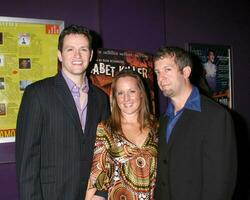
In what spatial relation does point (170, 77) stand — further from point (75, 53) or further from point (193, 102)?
point (75, 53)

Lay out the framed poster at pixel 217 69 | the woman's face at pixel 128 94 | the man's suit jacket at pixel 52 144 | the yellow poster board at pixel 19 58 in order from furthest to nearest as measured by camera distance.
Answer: the framed poster at pixel 217 69
the yellow poster board at pixel 19 58
the woman's face at pixel 128 94
the man's suit jacket at pixel 52 144

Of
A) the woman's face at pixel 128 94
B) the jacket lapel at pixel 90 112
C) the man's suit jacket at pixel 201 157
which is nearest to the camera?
the man's suit jacket at pixel 201 157

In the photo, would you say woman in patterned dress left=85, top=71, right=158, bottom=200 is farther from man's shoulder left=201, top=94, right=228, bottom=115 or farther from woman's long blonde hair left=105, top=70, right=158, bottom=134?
man's shoulder left=201, top=94, right=228, bottom=115

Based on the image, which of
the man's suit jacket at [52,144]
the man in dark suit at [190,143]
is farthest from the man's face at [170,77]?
the man's suit jacket at [52,144]

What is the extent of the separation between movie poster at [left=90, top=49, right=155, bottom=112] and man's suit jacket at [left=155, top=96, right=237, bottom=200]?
0.98 meters

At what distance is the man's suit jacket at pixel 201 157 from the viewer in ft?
5.82

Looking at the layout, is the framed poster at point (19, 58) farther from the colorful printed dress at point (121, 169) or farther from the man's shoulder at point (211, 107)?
the man's shoulder at point (211, 107)

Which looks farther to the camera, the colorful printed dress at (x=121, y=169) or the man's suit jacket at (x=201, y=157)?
the colorful printed dress at (x=121, y=169)

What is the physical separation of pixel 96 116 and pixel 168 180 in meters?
0.66

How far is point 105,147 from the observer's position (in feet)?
6.88

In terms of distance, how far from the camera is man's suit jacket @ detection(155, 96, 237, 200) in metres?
1.77

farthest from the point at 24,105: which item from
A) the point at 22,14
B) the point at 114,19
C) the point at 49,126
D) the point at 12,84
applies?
the point at 114,19

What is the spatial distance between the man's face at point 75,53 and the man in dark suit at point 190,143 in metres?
0.49

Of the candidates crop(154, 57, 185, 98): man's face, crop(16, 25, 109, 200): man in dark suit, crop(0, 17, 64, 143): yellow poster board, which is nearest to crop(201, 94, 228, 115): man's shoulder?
crop(154, 57, 185, 98): man's face
